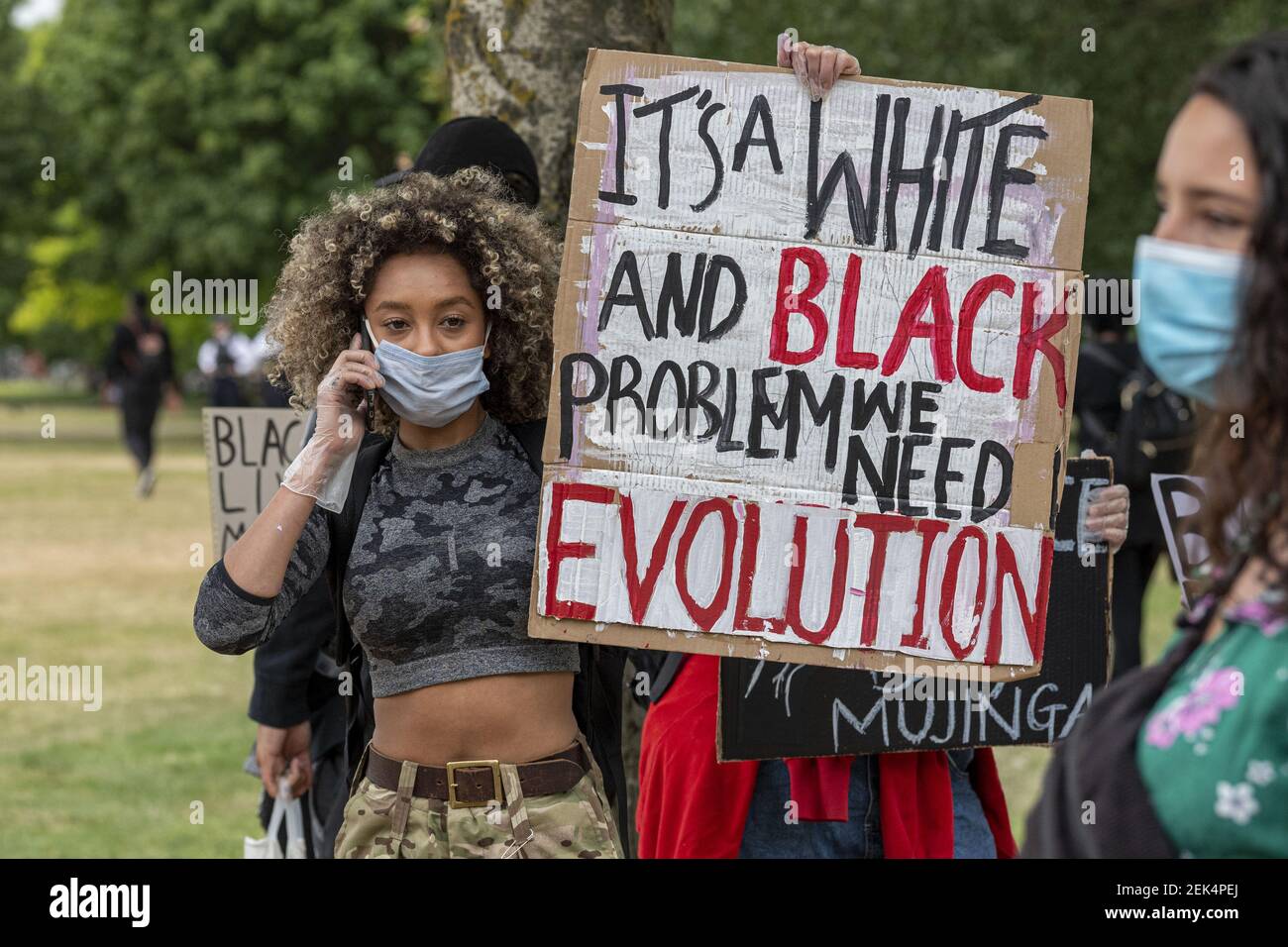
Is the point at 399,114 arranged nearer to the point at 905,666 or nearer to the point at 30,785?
the point at 30,785

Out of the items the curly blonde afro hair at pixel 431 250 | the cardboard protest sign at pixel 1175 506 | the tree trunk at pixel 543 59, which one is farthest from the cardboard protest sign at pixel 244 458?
the cardboard protest sign at pixel 1175 506

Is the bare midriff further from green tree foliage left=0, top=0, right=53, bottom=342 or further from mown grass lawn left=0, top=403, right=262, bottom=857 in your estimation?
green tree foliage left=0, top=0, right=53, bottom=342

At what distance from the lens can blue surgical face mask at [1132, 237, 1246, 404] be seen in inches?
72.2

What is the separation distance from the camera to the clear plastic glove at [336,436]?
3.02 meters

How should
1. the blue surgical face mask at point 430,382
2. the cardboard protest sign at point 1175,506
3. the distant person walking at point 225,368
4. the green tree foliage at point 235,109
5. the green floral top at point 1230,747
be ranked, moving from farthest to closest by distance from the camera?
the green tree foliage at point 235,109 < the distant person walking at point 225,368 < the cardboard protest sign at point 1175,506 < the blue surgical face mask at point 430,382 < the green floral top at point 1230,747

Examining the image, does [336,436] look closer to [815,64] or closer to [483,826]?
[483,826]

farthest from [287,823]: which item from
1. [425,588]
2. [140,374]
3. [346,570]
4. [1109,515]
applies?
[140,374]

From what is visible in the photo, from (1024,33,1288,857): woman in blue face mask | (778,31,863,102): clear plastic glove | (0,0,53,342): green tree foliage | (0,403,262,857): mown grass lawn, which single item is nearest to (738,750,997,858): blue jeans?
(778,31,863,102): clear plastic glove

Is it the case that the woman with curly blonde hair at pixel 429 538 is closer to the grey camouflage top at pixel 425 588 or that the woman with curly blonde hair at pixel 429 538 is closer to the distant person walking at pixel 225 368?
the grey camouflage top at pixel 425 588

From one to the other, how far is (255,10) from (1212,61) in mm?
32321

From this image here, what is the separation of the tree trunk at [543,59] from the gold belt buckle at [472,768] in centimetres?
215

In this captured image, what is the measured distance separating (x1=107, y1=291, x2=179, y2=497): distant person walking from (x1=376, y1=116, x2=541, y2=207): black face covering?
17.4 metres

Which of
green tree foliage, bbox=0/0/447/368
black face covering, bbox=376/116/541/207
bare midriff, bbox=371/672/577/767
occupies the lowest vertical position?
bare midriff, bbox=371/672/577/767

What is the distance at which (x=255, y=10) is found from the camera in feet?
105
